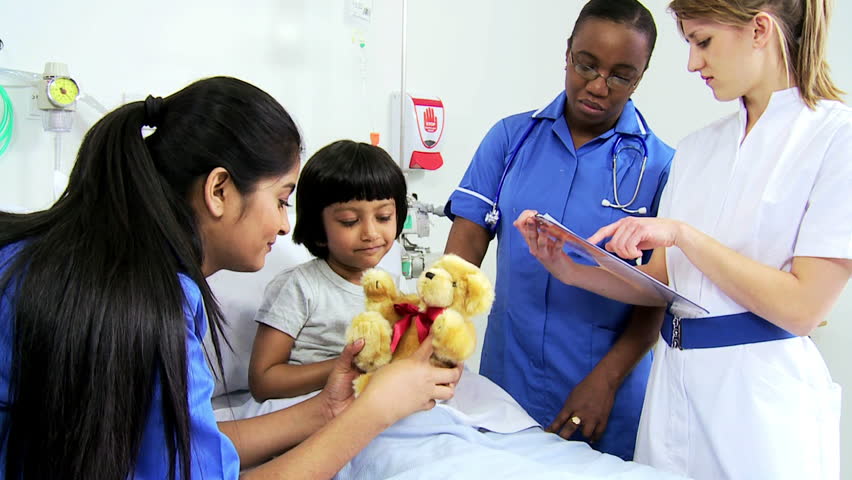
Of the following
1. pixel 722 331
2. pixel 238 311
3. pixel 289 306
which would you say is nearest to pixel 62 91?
pixel 238 311

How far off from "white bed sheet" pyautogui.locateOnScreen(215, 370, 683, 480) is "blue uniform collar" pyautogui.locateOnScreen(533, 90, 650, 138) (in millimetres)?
669

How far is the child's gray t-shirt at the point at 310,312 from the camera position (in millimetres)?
1373

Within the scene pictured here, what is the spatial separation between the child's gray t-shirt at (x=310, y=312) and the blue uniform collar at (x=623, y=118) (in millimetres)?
652

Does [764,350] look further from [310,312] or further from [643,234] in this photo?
[310,312]

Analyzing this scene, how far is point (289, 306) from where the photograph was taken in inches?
54.3

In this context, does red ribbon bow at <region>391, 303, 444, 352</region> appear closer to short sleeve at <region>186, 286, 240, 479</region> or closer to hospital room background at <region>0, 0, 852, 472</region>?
short sleeve at <region>186, 286, 240, 479</region>

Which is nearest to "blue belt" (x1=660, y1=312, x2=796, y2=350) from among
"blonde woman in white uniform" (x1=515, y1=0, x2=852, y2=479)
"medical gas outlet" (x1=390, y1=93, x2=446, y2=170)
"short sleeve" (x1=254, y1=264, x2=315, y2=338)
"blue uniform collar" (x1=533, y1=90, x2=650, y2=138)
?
"blonde woman in white uniform" (x1=515, y1=0, x2=852, y2=479)

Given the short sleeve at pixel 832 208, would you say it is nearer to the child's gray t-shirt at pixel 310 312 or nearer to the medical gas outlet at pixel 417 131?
the child's gray t-shirt at pixel 310 312

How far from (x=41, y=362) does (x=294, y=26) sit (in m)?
1.68

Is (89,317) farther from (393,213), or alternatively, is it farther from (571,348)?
(571,348)

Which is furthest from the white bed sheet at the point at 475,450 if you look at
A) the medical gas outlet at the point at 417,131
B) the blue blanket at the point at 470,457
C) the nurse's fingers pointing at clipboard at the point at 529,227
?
the medical gas outlet at the point at 417,131

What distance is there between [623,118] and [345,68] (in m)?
1.19

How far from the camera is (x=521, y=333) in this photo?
4.97ft

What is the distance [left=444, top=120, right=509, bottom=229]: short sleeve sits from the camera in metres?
1.57
